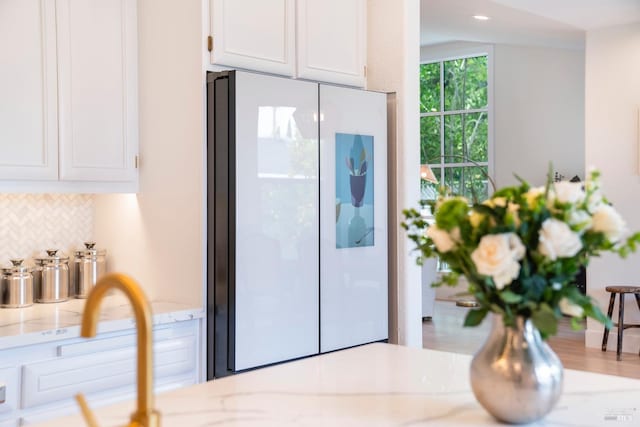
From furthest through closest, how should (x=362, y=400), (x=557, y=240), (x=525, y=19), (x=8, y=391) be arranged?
(x=525, y=19) → (x=8, y=391) → (x=362, y=400) → (x=557, y=240)

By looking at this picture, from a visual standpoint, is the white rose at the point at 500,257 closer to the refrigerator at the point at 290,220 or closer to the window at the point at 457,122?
the refrigerator at the point at 290,220

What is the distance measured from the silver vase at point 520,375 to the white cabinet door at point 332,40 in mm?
2046

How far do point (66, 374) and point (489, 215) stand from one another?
5.52 feet

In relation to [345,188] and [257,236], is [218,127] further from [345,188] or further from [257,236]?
[345,188]

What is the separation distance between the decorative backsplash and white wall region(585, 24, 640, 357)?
454 cm

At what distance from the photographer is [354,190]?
3172 millimetres

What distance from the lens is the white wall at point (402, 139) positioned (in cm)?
338

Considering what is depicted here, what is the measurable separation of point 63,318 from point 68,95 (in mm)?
869

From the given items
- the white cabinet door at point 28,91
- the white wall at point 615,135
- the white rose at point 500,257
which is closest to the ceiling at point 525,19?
the white wall at point 615,135

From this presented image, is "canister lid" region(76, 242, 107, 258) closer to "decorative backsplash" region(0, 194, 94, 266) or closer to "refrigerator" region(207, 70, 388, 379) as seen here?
"decorative backsplash" region(0, 194, 94, 266)

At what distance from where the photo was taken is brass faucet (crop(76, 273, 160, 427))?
0.85 meters

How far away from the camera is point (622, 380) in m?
1.70

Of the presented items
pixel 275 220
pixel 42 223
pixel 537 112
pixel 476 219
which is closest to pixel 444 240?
pixel 476 219

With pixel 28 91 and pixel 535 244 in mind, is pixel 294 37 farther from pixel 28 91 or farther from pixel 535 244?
pixel 535 244
